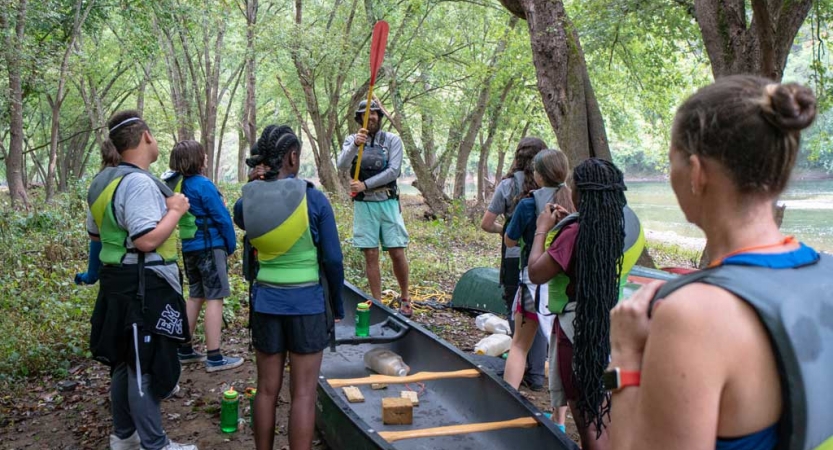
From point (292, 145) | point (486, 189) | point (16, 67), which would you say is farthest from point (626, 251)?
point (486, 189)

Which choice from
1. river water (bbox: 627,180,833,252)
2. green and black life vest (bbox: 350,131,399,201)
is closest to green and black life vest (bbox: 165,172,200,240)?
green and black life vest (bbox: 350,131,399,201)

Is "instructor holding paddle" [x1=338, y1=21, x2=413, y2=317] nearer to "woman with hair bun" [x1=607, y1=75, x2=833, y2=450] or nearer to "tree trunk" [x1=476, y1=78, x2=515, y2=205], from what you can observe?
"woman with hair bun" [x1=607, y1=75, x2=833, y2=450]

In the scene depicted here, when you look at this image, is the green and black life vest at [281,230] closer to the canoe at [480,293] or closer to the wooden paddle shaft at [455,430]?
the wooden paddle shaft at [455,430]

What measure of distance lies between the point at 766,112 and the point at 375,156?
15.9ft

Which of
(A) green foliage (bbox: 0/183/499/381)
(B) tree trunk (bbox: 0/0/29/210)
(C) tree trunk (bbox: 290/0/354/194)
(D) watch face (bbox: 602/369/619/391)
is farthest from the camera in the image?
(C) tree trunk (bbox: 290/0/354/194)

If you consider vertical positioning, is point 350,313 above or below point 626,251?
below

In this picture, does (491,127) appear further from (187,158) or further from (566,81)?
(187,158)

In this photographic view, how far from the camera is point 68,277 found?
24.6ft

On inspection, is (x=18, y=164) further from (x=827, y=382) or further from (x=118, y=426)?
(x=827, y=382)

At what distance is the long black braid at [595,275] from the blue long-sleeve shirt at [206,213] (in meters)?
2.78

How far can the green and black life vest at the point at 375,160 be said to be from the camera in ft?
19.2

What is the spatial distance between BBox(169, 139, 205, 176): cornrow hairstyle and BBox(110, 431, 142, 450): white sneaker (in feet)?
6.25

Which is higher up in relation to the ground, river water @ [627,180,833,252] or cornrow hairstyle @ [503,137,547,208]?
cornrow hairstyle @ [503,137,547,208]

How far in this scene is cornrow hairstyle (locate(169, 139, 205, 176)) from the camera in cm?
463
